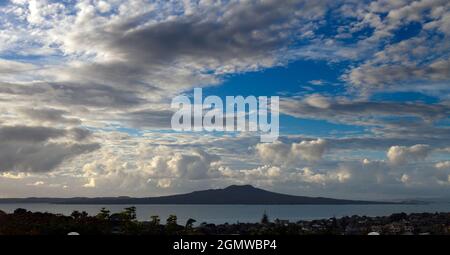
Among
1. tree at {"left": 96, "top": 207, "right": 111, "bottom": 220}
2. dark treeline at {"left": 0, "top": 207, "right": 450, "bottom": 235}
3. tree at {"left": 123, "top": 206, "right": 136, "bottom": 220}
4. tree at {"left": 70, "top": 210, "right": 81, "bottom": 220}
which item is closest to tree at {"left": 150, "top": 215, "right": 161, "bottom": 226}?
dark treeline at {"left": 0, "top": 207, "right": 450, "bottom": 235}

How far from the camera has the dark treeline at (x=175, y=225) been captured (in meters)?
20.3

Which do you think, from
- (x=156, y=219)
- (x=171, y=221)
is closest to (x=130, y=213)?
(x=156, y=219)

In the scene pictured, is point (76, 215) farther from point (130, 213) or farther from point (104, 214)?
point (130, 213)

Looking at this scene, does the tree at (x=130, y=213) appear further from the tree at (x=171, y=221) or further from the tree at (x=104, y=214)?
the tree at (x=171, y=221)

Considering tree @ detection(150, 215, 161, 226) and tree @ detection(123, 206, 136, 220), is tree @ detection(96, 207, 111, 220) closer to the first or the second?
tree @ detection(123, 206, 136, 220)

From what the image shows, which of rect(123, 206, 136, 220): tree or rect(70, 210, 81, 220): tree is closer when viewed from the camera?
rect(123, 206, 136, 220): tree

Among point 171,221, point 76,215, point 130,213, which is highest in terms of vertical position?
point 130,213

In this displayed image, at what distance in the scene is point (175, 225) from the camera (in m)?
22.8

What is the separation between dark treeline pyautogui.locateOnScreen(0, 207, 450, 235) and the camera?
800 inches
